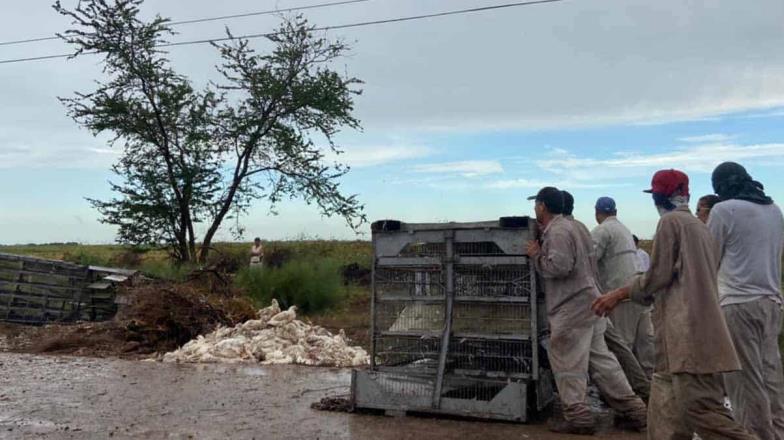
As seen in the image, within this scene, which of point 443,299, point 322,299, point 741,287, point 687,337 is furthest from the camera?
point 322,299

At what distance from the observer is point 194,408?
786 centimetres

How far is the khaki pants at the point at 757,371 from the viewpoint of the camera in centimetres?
534

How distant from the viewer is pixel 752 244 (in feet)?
18.0

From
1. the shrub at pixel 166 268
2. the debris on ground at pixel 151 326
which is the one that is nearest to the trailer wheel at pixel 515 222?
the debris on ground at pixel 151 326

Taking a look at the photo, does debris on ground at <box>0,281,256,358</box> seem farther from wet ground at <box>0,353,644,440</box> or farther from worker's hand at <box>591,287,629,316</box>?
worker's hand at <box>591,287,629,316</box>

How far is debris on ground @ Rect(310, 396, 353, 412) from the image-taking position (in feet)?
24.9

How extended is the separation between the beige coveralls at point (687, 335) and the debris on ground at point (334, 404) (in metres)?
3.28

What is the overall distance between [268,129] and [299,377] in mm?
15574

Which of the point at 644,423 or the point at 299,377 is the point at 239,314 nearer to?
the point at 299,377

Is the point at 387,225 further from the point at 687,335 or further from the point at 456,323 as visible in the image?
the point at 687,335

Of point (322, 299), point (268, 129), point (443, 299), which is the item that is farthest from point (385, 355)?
point (268, 129)

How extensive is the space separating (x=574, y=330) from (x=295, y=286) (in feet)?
43.3

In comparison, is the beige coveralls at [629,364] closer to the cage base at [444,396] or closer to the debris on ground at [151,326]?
Answer: the cage base at [444,396]

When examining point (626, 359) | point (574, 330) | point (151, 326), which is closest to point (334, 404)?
point (574, 330)
